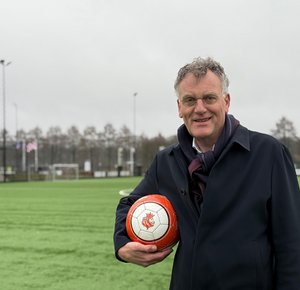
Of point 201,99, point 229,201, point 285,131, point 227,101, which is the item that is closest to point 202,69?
point 201,99

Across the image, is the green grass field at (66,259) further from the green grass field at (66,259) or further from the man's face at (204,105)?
the man's face at (204,105)

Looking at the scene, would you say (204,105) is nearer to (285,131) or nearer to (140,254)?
(140,254)

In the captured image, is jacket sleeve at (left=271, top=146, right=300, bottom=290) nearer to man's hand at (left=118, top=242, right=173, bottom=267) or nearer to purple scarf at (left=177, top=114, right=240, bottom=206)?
purple scarf at (left=177, top=114, right=240, bottom=206)

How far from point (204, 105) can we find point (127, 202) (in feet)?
2.63

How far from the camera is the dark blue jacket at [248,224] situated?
215cm

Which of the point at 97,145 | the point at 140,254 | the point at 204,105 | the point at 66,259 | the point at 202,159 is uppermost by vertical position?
the point at 97,145

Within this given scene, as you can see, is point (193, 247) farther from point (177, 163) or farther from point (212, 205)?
point (177, 163)

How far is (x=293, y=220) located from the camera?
2.16m

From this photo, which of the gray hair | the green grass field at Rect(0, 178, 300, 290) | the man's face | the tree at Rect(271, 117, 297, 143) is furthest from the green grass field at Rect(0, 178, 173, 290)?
the tree at Rect(271, 117, 297, 143)

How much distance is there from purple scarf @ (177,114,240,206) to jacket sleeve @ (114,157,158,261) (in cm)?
30

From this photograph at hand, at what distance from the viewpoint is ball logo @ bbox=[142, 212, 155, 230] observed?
2549 mm

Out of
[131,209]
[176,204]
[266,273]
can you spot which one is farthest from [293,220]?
[131,209]

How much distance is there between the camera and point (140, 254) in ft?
7.97

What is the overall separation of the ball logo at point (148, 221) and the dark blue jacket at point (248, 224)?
0.32 m
